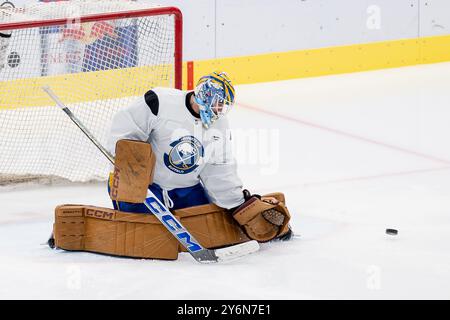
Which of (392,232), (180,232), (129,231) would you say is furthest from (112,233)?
(392,232)

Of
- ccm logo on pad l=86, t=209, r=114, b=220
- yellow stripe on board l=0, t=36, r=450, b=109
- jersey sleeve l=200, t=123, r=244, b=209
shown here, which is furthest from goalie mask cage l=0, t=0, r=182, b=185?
yellow stripe on board l=0, t=36, r=450, b=109

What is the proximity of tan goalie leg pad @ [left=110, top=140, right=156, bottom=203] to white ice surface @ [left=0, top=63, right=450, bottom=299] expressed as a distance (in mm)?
208

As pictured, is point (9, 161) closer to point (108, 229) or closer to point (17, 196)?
point (17, 196)

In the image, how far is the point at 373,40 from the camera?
23.0ft

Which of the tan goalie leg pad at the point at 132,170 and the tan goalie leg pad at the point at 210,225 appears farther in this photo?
the tan goalie leg pad at the point at 210,225

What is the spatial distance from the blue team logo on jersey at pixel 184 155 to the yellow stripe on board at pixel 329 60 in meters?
3.44

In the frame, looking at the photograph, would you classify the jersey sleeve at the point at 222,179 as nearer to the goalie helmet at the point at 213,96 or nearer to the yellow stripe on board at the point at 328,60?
the goalie helmet at the point at 213,96

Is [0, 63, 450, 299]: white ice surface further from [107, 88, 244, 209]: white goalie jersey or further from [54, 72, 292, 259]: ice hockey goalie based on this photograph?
[107, 88, 244, 209]: white goalie jersey

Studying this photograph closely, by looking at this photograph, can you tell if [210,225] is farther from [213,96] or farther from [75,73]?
[75,73]

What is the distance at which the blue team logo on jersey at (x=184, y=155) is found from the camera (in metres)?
2.97

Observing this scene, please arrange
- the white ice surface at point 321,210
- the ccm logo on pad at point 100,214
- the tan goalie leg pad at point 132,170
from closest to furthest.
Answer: the white ice surface at point 321,210 → the tan goalie leg pad at point 132,170 → the ccm logo on pad at point 100,214

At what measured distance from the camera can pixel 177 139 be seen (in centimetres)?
297

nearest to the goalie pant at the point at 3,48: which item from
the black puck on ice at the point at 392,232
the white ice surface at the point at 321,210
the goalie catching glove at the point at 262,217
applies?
the white ice surface at the point at 321,210
